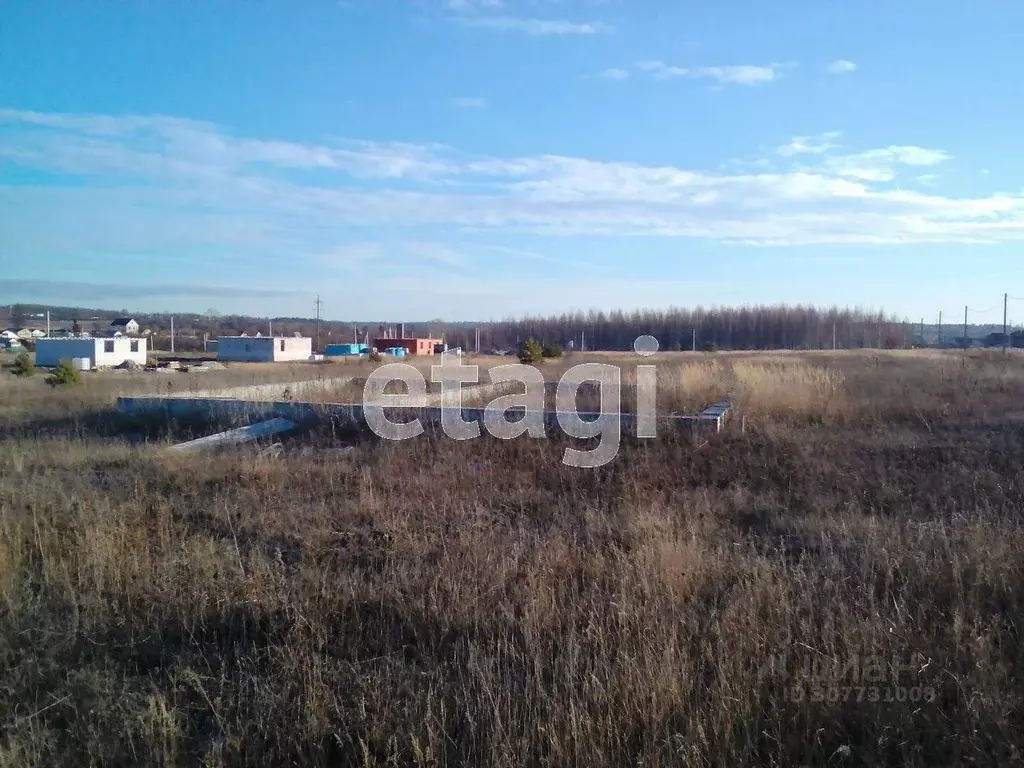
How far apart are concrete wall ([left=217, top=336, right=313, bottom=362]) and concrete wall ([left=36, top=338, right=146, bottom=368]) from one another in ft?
25.4

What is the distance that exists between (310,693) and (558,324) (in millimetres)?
77604

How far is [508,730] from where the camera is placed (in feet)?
7.88

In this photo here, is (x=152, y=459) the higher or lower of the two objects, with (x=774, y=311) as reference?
lower

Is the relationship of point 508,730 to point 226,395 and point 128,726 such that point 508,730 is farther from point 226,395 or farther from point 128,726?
point 226,395

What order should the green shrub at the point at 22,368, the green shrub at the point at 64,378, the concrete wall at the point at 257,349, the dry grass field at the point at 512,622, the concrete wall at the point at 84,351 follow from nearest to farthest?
the dry grass field at the point at 512,622, the green shrub at the point at 64,378, the green shrub at the point at 22,368, the concrete wall at the point at 84,351, the concrete wall at the point at 257,349

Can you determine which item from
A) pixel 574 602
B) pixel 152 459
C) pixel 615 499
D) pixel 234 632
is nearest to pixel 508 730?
pixel 574 602

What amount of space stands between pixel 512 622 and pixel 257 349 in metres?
53.5

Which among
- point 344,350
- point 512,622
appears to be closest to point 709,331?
point 344,350

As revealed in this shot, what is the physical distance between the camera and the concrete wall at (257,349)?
52156mm

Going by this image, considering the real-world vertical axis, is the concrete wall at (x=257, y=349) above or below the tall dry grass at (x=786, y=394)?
above

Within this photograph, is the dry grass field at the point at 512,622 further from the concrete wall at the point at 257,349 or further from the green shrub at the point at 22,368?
the concrete wall at the point at 257,349

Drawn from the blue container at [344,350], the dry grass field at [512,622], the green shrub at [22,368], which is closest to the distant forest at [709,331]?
the blue container at [344,350]

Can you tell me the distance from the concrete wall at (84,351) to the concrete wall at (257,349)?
7.73 meters

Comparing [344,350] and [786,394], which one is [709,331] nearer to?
[344,350]
